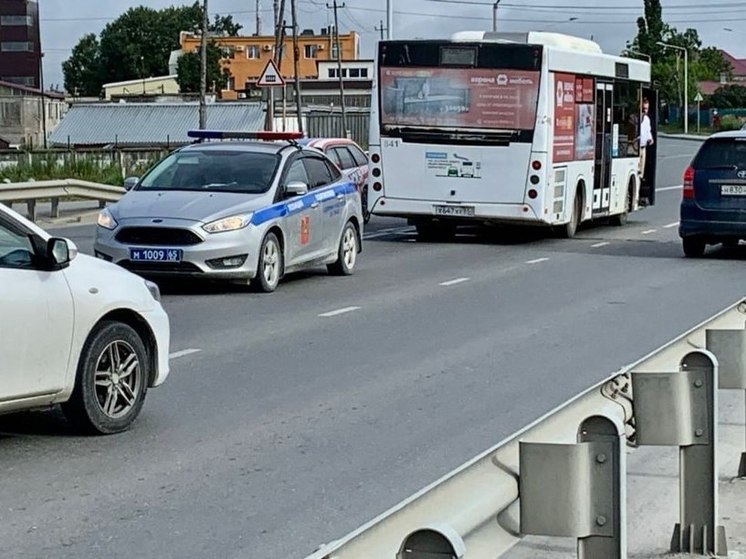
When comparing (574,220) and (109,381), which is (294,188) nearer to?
(109,381)

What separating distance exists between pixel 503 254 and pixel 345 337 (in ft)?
32.1

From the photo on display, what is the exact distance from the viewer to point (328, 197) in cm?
1784

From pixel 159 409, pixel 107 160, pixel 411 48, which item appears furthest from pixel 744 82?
pixel 159 409

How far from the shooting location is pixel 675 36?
160250mm

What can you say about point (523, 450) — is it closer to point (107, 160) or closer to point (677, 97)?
point (107, 160)

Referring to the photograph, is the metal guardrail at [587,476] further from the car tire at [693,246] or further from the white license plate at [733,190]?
the car tire at [693,246]

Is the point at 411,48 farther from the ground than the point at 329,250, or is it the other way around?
the point at 411,48

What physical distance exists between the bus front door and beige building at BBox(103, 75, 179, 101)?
380 feet

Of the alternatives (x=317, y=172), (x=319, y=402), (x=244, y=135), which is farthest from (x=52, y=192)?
(x=319, y=402)

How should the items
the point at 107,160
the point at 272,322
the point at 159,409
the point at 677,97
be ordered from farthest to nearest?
the point at 677,97 → the point at 107,160 → the point at 272,322 → the point at 159,409

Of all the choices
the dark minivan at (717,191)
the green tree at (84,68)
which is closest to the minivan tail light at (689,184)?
the dark minivan at (717,191)

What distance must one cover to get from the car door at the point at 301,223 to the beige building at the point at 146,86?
4902 inches

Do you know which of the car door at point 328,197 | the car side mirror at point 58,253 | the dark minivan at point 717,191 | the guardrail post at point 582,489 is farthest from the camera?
the dark minivan at point 717,191

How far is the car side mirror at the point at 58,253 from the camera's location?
8000 millimetres
